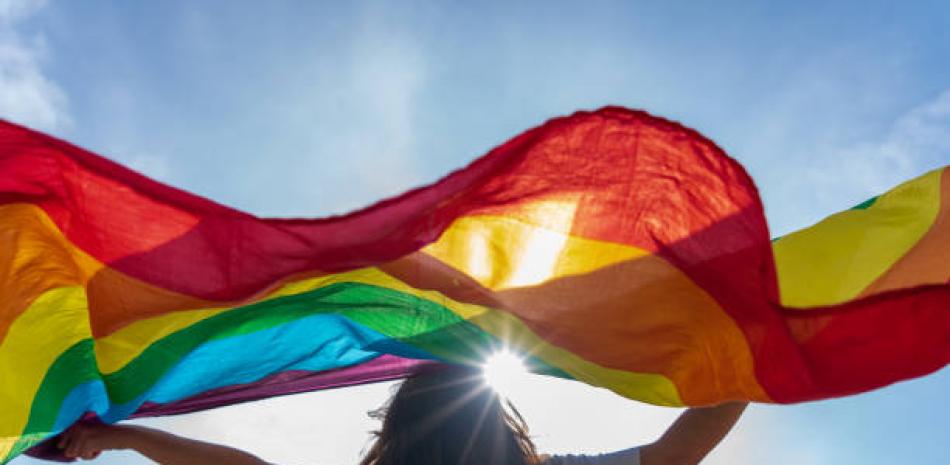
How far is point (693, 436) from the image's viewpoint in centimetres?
294

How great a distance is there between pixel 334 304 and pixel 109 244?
28.8 inches

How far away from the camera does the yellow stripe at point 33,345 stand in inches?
115

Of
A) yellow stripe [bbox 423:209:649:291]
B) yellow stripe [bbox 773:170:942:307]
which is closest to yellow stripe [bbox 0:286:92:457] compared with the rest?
yellow stripe [bbox 423:209:649:291]

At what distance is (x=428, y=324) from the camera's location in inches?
127

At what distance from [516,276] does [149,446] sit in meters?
1.34

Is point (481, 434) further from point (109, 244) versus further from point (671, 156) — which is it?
point (109, 244)

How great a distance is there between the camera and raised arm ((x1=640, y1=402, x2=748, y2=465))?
9.55 feet

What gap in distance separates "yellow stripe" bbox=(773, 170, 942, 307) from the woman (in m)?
0.47

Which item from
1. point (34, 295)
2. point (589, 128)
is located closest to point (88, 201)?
point (34, 295)

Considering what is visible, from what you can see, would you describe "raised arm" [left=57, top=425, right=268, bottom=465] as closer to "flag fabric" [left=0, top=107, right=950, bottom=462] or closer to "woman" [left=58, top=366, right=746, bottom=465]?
"woman" [left=58, top=366, right=746, bottom=465]

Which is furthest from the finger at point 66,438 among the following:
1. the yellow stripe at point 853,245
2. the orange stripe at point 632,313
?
the yellow stripe at point 853,245

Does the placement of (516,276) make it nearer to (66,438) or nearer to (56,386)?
(56,386)

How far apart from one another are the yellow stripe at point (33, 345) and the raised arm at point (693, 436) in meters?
1.76

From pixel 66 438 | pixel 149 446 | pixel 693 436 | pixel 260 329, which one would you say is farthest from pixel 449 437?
pixel 66 438
